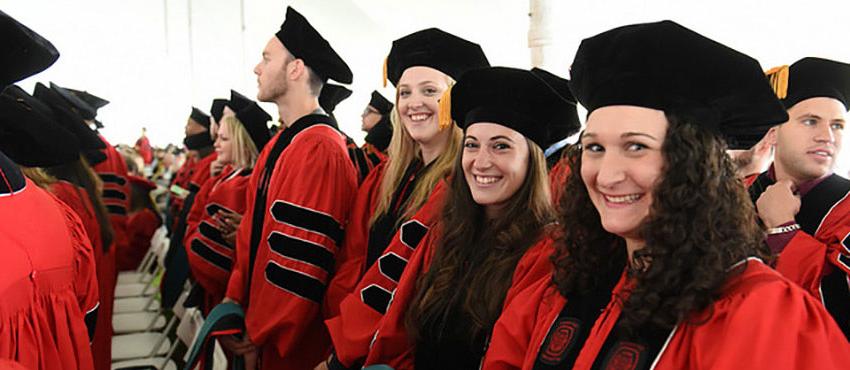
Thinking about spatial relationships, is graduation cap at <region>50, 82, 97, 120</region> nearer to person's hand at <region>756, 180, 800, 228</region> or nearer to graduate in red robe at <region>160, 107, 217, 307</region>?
graduate in red robe at <region>160, 107, 217, 307</region>

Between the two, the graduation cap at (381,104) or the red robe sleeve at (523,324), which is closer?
the red robe sleeve at (523,324)

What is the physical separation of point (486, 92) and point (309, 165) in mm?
967

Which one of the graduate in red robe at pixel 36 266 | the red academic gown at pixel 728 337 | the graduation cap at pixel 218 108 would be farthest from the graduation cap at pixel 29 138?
the graduation cap at pixel 218 108

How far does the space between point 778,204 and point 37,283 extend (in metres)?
2.11

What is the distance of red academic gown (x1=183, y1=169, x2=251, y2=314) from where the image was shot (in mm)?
3412

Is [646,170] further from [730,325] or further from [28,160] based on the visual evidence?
[28,160]

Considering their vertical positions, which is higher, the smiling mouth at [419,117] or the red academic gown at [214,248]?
the smiling mouth at [419,117]

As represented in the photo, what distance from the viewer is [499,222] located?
190 centimetres

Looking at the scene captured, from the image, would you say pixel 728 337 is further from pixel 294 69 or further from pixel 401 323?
pixel 294 69

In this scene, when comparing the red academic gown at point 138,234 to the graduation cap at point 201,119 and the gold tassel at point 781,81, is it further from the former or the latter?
the gold tassel at point 781,81

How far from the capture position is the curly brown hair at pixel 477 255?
176 centimetres

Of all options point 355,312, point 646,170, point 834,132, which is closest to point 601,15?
point 834,132

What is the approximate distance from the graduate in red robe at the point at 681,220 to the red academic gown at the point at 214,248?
7.97 ft

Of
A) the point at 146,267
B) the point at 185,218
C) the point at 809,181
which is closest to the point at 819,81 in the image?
the point at 809,181
